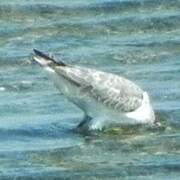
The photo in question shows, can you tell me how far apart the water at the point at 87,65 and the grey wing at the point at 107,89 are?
0.29 metres

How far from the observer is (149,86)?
16.1m

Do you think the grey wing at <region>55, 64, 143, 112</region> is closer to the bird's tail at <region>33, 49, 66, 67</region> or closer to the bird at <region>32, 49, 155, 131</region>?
the bird at <region>32, 49, 155, 131</region>

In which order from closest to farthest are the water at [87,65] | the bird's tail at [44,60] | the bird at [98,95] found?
the water at [87,65]
the bird's tail at [44,60]
the bird at [98,95]

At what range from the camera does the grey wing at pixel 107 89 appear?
14.0 metres

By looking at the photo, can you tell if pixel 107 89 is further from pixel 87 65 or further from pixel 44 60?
pixel 87 65

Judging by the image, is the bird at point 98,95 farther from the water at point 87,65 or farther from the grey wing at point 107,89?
the water at point 87,65

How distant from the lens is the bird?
45.2ft

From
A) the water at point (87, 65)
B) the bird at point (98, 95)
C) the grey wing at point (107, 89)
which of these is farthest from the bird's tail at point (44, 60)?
the water at point (87, 65)

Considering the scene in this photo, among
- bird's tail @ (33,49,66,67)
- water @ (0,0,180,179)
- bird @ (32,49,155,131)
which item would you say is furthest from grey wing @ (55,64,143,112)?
water @ (0,0,180,179)

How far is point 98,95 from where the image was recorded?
559 inches

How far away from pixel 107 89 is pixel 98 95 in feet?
0.39

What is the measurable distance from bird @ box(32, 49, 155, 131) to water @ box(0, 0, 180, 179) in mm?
124

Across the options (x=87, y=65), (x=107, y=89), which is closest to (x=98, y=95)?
(x=107, y=89)

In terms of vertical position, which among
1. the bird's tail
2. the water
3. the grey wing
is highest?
the bird's tail
